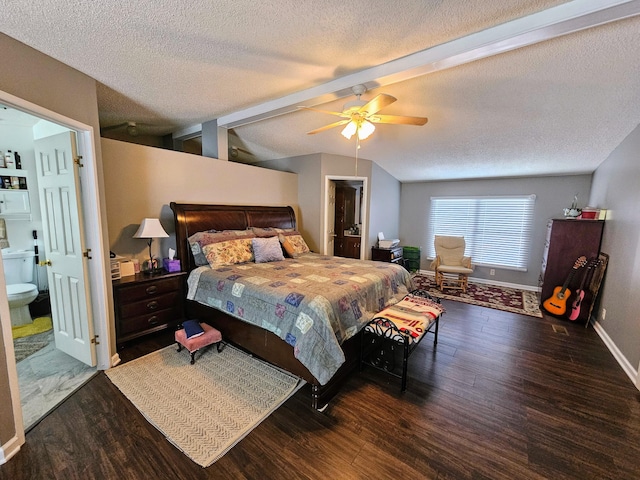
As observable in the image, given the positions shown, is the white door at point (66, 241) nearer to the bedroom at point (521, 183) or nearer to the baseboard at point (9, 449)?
the bedroom at point (521, 183)

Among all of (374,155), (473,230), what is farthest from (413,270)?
(374,155)

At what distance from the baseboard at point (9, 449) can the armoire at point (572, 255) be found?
5850 mm

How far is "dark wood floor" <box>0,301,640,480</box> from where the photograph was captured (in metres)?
1.57

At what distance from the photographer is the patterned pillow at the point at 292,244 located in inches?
158

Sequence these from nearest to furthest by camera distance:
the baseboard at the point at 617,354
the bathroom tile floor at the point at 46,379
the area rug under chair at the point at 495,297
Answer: the bathroom tile floor at the point at 46,379 < the baseboard at the point at 617,354 < the area rug under chair at the point at 495,297

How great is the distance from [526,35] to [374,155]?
308 cm

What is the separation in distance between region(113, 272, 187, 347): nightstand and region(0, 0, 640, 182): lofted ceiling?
202cm

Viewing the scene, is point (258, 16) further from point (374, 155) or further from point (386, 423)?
point (374, 155)

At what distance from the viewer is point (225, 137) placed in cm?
405

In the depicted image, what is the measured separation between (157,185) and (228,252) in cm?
126

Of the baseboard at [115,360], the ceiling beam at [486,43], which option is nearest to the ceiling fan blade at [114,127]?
the ceiling beam at [486,43]

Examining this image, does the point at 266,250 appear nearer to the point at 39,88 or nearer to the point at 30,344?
the point at 39,88

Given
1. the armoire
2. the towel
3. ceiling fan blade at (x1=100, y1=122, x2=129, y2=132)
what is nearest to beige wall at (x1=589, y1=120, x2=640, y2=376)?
the armoire

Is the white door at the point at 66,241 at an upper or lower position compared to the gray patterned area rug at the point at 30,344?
upper
